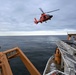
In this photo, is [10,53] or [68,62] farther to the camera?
[10,53]

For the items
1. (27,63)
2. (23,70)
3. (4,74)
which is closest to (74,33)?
(27,63)

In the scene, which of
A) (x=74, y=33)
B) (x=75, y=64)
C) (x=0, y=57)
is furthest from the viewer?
(x=74, y=33)

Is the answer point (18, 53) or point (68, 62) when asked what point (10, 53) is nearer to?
point (18, 53)

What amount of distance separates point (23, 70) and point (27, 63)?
2180 cm

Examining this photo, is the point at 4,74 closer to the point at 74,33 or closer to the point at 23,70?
the point at 74,33

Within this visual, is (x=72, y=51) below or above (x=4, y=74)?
above

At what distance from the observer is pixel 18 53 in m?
14.9

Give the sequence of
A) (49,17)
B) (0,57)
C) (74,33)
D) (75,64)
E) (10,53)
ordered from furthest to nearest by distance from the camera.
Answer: (49,17), (74,33), (10,53), (0,57), (75,64)

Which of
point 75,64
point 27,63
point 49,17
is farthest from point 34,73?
point 49,17

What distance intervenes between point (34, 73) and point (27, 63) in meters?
1.25

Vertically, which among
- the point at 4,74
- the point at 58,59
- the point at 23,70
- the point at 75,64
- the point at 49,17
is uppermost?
the point at 49,17

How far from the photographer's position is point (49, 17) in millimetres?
45719

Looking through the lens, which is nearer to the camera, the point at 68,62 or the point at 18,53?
the point at 68,62

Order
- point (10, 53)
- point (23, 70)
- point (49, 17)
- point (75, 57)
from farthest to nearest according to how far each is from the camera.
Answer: point (49, 17) → point (23, 70) → point (10, 53) → point (75, 57)
